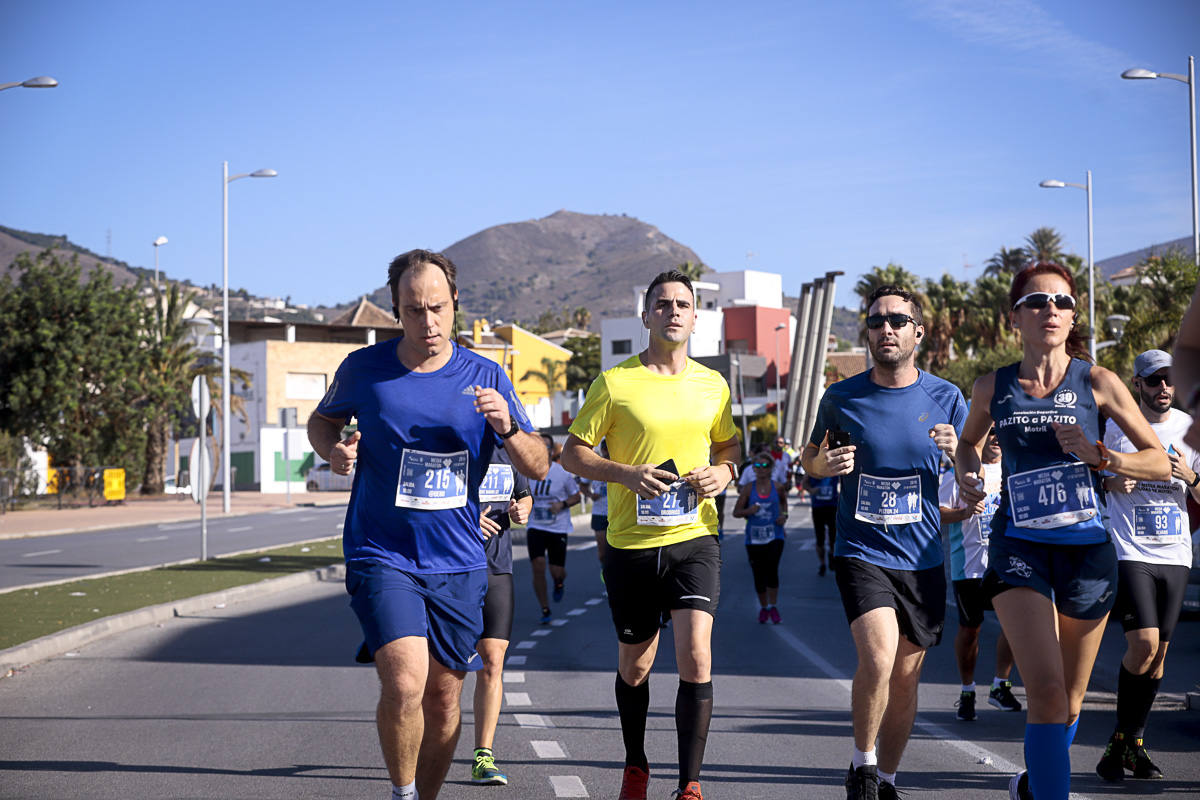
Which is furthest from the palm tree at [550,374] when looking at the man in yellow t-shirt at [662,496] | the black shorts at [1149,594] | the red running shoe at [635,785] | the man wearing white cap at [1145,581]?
the red running shoe at [635,785]

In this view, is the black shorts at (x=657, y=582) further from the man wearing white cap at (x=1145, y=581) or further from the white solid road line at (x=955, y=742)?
the man wearing white cap at (x=1145, y=581)

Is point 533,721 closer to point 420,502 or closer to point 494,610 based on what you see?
point 494,610

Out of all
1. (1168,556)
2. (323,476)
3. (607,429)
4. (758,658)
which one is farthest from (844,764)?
(323,476)

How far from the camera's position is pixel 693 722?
19.3ft

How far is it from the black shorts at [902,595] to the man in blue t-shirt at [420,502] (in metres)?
1.51

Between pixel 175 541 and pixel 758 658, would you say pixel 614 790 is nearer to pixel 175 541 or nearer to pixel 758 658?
pixel 758 658

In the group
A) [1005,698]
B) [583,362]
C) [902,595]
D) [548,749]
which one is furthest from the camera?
[583,362]

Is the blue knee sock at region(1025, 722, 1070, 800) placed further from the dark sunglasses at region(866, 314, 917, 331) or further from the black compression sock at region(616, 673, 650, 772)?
the dark sunglasses at region(866, 314, 917, 331)

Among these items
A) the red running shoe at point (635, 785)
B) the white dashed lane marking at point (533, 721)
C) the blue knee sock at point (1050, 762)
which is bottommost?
the white dashed lane marking at point (533, 721)

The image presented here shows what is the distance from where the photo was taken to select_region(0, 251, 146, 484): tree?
4741cm

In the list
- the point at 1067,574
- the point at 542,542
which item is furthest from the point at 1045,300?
the point at 542,542

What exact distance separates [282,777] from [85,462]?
47.9m

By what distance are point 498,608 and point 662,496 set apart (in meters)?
1.63

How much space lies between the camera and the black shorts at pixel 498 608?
720cm
